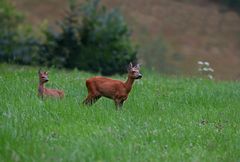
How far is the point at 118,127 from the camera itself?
10.1m

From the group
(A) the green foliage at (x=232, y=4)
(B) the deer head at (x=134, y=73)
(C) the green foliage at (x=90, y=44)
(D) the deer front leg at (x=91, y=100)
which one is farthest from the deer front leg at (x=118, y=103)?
(A) the green foliage at (x=232, y=4)

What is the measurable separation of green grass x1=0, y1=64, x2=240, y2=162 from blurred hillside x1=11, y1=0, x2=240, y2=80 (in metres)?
53.2

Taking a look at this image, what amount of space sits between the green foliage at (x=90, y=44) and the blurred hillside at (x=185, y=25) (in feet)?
105

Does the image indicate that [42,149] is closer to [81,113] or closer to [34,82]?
[81,113]

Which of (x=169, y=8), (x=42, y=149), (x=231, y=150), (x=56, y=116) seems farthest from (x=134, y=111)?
(x=169, y=8)

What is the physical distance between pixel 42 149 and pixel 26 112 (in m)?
2.32

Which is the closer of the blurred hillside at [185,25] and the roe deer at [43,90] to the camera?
the roe deer at [43,90]

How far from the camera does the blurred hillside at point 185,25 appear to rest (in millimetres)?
73438

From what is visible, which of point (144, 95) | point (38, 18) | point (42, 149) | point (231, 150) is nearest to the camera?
point (42, 149)

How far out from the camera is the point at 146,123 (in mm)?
10742

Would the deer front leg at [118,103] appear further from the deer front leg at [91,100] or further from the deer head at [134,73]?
the deer head at [134,73]

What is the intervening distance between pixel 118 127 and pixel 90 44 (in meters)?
23.2

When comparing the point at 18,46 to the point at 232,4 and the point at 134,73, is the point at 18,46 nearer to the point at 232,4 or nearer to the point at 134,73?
the point at 134,73

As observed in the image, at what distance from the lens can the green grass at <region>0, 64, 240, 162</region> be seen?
28.0 feet
